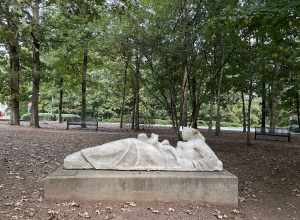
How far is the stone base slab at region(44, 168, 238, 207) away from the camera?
6.07m

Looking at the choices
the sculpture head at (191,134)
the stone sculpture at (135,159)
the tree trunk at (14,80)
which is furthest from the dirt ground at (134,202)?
the tree trunk at (14,80)

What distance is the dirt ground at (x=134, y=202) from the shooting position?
580cm

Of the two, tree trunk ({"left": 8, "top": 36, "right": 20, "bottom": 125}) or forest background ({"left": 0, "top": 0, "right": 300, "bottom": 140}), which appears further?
tree trunk ({"left": 8, "top": 36, "right": 20, "bottom": 125})

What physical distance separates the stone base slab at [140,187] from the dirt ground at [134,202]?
0.11 m

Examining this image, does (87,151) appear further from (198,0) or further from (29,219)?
(198,0)

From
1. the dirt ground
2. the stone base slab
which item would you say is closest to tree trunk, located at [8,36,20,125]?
the dirt ground

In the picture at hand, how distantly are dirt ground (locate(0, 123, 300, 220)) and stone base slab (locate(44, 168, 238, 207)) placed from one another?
11cm

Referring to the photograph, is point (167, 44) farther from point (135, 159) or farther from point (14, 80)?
point (14, 80)

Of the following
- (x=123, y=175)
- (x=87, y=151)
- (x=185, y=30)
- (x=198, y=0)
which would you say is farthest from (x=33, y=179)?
(x=198, y=0)

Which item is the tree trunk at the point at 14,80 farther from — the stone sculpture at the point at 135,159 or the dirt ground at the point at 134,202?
the stone sculpture at the point at 135,159

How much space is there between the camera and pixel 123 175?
616 cm

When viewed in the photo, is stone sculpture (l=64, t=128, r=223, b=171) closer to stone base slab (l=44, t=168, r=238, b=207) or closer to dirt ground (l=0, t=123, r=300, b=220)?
stone base slab (l=44, t=168, r=238, b=207)

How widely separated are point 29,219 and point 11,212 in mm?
396

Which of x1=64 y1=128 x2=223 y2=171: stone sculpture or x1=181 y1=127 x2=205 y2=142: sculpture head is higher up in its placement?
x1=181 y1=127 x2=205 y2=142: sculpture head
